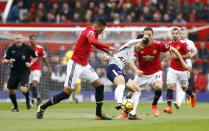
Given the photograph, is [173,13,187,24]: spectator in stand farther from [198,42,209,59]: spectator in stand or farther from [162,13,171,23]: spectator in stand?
[198,42,209,59]: spectator in stand

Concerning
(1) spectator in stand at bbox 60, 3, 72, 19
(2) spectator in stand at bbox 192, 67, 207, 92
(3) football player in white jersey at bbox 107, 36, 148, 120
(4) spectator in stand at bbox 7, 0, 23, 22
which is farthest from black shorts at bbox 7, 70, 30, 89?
(1) spectator in stand at bbox 60, 3, 72, 19

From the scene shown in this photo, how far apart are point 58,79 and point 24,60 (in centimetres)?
743

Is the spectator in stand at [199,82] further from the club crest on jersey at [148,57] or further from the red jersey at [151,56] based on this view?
the club crest on jersey at [148,57]

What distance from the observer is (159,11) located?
90.4 feet

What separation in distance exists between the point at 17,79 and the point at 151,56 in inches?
196

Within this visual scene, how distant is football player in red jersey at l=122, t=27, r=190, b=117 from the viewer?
12.9 metres

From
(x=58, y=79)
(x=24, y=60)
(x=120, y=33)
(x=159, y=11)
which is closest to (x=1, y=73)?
(x=58, y=79)

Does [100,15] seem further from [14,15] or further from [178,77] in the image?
[178,77]

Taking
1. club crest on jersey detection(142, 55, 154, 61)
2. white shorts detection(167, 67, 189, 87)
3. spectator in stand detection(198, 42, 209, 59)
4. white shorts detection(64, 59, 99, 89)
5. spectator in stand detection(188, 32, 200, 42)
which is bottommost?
white shorts detection(167, 67, 189, 87)

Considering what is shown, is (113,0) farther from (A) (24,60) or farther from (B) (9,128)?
(B) (9,128)

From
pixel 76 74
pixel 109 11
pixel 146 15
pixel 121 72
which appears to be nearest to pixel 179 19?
pixel 146 15

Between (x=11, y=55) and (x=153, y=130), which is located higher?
(x=11, y=55)

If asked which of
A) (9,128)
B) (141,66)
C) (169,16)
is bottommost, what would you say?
(9,128)

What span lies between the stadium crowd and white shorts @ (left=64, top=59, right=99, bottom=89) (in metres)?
14.6
